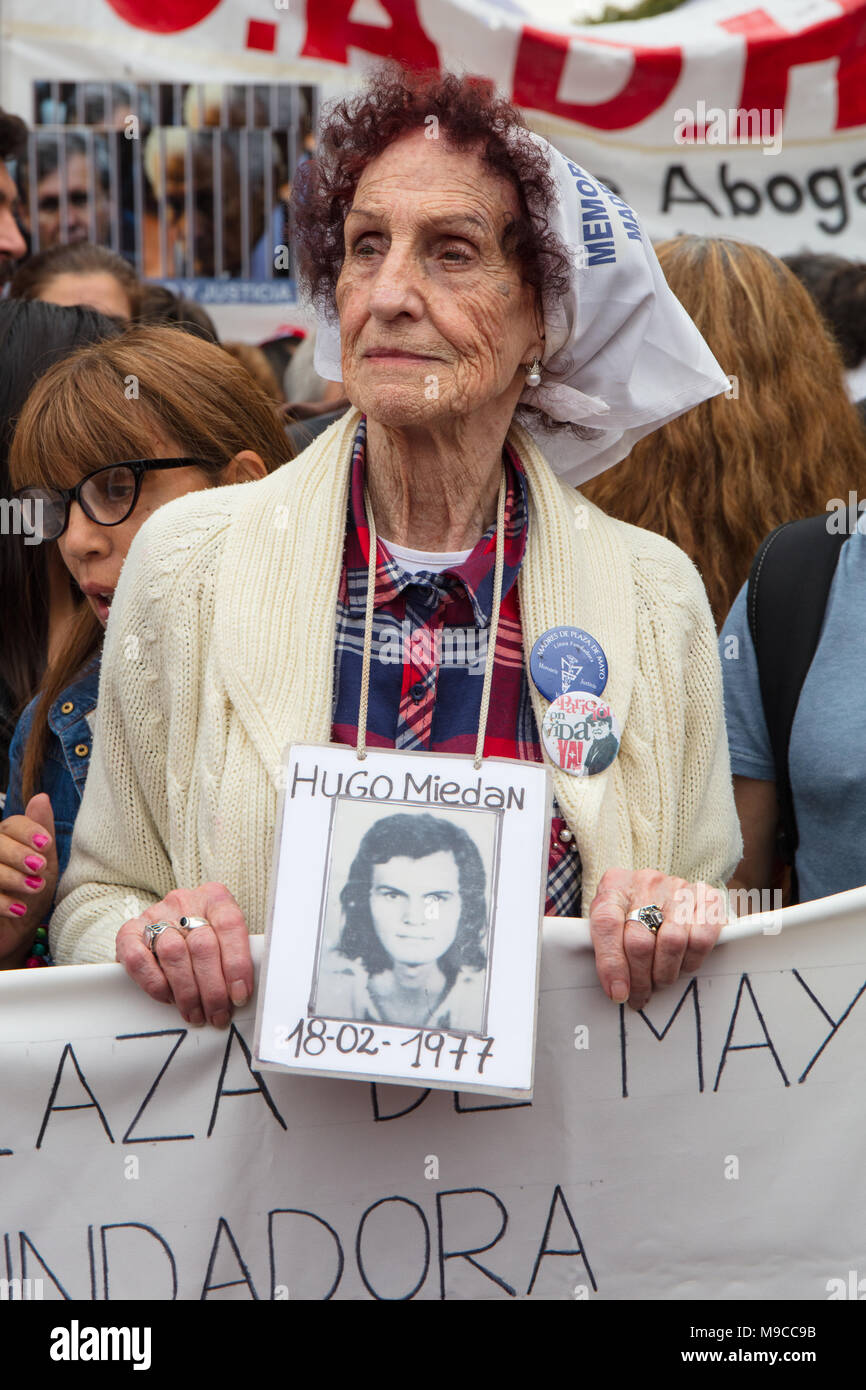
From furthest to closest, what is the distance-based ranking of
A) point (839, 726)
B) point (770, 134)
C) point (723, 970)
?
point (770, 134) < point (839, 726) < point (723, 970)

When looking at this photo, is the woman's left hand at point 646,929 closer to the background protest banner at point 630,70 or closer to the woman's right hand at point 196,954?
the woman's right hand at point 196,954

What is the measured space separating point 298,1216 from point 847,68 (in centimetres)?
485

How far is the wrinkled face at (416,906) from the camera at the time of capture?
6.33 ft

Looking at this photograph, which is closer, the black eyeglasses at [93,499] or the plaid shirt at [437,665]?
the plaid shirt at [437,665]

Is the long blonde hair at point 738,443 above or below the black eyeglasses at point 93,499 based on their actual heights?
above

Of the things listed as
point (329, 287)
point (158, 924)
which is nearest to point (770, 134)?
point (329, 287)

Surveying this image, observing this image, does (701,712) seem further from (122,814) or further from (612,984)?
(122,814)

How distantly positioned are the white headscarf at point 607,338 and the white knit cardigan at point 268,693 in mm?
190

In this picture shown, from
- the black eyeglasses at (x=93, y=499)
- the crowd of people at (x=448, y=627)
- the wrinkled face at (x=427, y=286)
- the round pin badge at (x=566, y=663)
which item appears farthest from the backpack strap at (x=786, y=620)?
the black eyeglasses at (x=93, y=499)

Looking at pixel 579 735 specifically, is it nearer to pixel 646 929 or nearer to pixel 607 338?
pixel 646 929

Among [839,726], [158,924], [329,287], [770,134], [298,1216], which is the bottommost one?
[298,1216]

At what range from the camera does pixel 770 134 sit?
18.2 feet

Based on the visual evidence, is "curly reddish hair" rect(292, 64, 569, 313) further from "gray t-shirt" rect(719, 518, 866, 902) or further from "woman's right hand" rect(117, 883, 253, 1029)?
"woman's right hand" rect(117, 883, 253, 1029)

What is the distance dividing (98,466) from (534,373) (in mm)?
855
